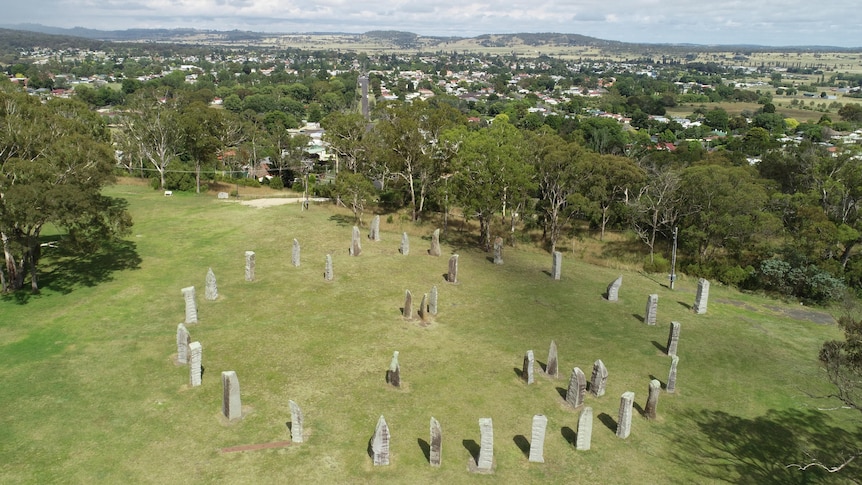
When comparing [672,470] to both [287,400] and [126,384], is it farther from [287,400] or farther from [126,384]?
[126,384]

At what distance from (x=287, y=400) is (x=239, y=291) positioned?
987 cm

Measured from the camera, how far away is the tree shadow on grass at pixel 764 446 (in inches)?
603

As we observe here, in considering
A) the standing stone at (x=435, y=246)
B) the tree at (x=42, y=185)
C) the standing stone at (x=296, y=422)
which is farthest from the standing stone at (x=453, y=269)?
the tree at (x=42, y=185)

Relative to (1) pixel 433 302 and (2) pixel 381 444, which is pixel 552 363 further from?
(2) pixel 381 444

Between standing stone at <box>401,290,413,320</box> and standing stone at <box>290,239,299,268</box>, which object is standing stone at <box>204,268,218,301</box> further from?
standing stone at <box>401,290,413,320</box>

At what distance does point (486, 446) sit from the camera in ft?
48.5

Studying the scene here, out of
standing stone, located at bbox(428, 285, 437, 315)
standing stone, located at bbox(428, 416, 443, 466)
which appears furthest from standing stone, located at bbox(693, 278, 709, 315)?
standing stone, located at bbox(428, 416, 443, 466)

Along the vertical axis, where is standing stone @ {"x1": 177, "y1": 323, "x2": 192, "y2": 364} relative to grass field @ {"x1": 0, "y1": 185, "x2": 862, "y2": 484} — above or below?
above

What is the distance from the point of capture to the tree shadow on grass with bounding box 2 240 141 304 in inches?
1013

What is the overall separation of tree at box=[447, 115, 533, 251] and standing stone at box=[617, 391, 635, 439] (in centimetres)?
1806

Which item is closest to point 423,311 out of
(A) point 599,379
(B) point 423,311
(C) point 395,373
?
(B) point 423,311

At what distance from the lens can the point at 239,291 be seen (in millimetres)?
26000

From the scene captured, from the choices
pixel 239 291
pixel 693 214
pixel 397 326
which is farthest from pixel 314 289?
pixel 693 214

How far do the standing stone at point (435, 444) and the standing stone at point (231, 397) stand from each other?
239 inches
